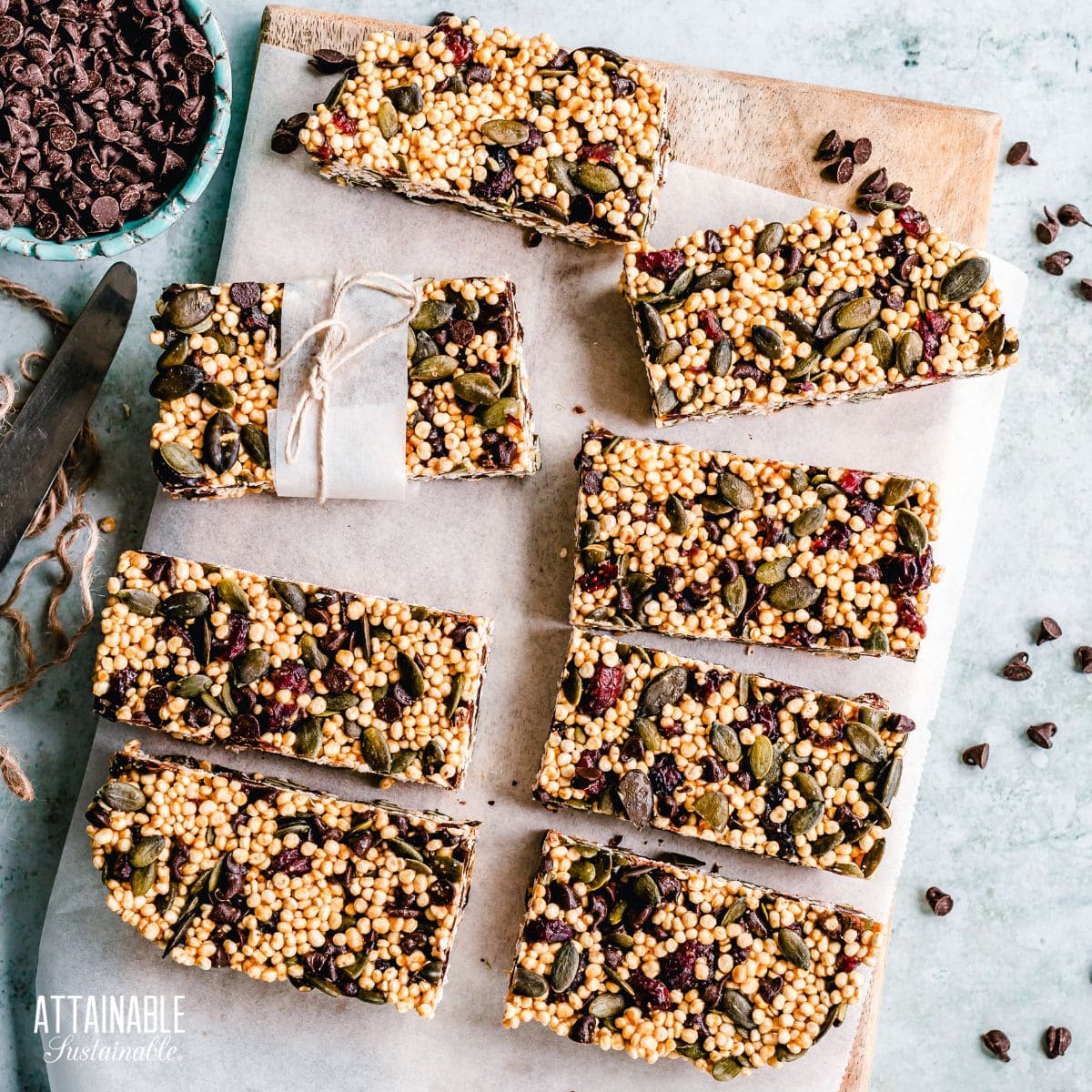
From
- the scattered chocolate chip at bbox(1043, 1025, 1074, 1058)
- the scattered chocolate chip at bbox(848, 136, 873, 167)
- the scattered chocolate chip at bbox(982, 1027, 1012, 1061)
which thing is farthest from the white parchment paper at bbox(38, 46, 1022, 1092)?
the scattered chocolate chip at bbox(1043, 1025, 1074, 1058)

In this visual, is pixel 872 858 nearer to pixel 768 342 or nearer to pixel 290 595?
pixel 768 342

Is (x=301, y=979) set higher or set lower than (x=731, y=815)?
lower

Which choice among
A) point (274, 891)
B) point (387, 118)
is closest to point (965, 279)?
point (387, 118)

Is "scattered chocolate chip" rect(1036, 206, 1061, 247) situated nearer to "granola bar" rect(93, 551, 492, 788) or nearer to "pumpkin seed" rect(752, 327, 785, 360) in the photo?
"pumpkin seed" rect(752, 327, 785, 360)

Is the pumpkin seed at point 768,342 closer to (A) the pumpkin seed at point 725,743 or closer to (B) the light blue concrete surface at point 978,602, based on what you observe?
(B) the light blue concrete surface at point 978,602

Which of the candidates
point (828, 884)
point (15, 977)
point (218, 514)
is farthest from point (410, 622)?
point (15, 977)

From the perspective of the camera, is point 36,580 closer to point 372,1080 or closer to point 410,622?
point 410,622

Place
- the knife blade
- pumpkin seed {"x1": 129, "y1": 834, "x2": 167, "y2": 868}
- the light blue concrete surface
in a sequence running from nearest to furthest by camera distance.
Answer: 1. pumpkin seed {"x1": 129, "y1": 834, "x2": 167, "y2": 868}
2. the knife blade
3. the light blue concrete surface
